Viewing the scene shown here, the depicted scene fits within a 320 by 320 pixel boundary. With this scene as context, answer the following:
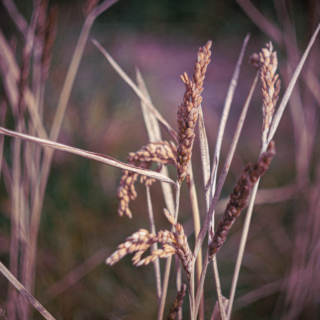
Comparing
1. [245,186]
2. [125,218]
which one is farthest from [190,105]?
[125,218]

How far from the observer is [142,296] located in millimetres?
712

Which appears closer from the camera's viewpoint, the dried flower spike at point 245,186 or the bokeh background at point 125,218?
the dried flower spike at point 245,186

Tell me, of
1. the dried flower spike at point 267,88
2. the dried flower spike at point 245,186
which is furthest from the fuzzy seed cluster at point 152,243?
the dried flower spike at point 267,88

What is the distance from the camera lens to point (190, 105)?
0.60 feet

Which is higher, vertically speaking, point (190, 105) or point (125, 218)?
point (190, 105)

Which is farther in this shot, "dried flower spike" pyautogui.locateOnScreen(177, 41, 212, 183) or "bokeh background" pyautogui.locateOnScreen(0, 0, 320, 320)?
"bokeh background" pyautogui.locateOnScreen(0, 0, 320, 320)

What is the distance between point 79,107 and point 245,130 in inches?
43.7

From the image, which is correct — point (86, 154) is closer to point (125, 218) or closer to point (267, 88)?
point (267, 88)

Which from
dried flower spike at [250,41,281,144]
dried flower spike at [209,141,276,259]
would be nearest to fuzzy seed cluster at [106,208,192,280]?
dried flower spike at [209,141,276,259]

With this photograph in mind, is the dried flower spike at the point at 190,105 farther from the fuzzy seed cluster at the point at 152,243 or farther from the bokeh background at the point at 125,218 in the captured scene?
the bokeh background at the point at 125,218

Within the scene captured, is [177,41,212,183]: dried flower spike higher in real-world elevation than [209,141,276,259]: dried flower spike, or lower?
higher

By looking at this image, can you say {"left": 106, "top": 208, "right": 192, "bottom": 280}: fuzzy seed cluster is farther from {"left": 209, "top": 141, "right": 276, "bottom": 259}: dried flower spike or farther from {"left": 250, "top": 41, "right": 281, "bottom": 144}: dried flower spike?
{"left": 250, "top": 41, "right": 281, "bottom": 144}: dried flower spike

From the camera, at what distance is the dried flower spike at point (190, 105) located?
0.18 meters

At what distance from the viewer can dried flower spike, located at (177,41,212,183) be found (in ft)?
0.59
